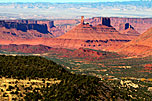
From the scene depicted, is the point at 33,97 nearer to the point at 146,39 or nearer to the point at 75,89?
the point at 75,89

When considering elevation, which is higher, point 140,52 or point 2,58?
point 2,58

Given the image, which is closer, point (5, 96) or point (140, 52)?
point (5, 96)

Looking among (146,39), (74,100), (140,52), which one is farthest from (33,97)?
(146,39)

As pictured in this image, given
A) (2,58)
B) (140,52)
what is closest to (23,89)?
(2,58)

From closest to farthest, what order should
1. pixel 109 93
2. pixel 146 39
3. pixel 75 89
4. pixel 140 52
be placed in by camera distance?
pixel 75 89 < pixel 109 93 < pixel 140 52 < pixel 146 39

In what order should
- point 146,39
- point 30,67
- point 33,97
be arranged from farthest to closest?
point 146,39
point 30,67
point 33,97

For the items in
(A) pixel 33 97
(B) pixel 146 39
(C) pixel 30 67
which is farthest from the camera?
(B) pixel 146 39

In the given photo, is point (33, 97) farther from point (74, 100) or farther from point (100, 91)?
point (100, 91)

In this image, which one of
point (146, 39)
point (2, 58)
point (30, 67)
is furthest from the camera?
point (146, 39)

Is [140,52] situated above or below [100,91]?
below
